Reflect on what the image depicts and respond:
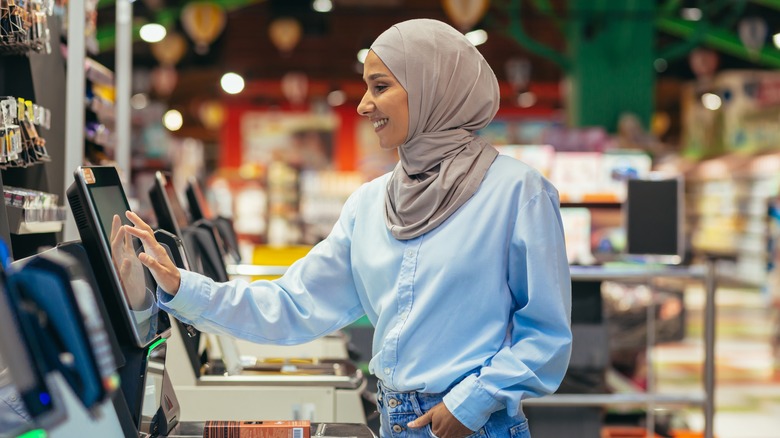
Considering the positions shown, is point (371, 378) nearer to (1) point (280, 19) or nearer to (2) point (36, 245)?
(2) point (36, 245)

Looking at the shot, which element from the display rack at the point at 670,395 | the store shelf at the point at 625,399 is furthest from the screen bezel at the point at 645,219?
the store shelf at the point at 625,399

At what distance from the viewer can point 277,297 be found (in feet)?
5.98

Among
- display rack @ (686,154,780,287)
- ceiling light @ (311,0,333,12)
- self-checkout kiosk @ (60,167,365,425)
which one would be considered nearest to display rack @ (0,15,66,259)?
self-checkout kiosk @ (60,167,365,425)

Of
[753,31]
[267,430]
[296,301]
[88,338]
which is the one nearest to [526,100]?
[753,31]

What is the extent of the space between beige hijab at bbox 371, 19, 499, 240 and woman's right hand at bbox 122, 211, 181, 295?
0.38 meters

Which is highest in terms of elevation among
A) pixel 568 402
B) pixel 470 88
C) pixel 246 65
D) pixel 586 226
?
pixel 246 65

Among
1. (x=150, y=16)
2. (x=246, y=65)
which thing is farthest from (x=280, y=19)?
(x=246, y=65)

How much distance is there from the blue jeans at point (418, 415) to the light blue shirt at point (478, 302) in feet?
0.08

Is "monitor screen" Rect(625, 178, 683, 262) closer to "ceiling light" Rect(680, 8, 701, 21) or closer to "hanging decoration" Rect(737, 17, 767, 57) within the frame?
"hanging decoration" Rect(737, 17, 767, 57)

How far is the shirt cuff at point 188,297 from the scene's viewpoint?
162 centimetres

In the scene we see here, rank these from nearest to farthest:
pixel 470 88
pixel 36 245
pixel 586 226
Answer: pixel 470 88, pixel 36 245, pixel 586 226

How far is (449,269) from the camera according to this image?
1646 millimetres

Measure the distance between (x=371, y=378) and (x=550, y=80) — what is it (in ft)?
53.6

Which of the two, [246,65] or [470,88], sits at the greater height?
A: [246,65]
